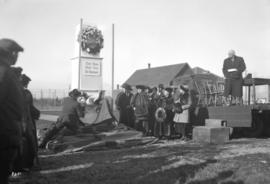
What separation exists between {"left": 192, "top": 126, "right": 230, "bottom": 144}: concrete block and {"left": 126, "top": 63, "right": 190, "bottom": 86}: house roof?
40.1 meters

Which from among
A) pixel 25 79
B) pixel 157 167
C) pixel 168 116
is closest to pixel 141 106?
pixel 168 116

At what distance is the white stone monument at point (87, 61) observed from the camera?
15602 millimetres

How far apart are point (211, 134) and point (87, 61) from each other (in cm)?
748

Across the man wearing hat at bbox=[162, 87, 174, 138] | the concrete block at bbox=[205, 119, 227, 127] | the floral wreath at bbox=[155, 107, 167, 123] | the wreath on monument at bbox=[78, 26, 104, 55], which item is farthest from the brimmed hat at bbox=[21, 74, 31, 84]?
the wreath on monument at bbox=[78, 26, 104, 55]

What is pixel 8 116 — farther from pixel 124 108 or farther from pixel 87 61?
pixel 87 61

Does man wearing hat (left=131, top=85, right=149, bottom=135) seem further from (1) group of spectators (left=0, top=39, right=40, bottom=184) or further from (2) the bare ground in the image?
(1) group of spectators (left=0, top=39, right=40, bottom=184)

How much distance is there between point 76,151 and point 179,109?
374cm

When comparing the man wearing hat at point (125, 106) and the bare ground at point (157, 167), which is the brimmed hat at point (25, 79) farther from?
the man wearing hat at point (125, 106)

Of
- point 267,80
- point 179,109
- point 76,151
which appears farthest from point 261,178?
point 267,80

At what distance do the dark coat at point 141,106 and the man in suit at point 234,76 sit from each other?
2523 millimetres

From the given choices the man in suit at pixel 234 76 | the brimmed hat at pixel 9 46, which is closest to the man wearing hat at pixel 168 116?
the man in suit at pixel 234 76

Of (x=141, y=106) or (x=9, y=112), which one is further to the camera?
(x=141, y=106)

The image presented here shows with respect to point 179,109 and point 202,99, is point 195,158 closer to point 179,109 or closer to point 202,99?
point 179,109

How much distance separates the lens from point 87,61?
15.8 m
